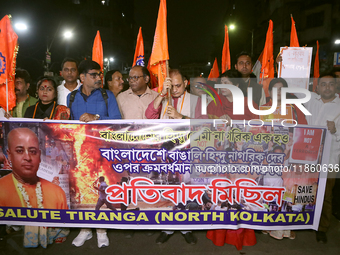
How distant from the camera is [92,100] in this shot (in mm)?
3047

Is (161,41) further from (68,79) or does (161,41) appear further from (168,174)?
(68,79)

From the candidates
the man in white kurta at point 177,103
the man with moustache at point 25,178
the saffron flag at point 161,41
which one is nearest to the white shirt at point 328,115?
the man in white kurta at point 177,103

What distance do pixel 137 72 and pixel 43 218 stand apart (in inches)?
87.6

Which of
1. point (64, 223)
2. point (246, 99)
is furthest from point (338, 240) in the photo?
point (64, 223)

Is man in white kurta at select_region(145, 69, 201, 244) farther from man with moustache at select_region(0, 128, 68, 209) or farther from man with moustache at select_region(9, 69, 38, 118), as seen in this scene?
man with moustache at select_region(9, 69, 38, 118)

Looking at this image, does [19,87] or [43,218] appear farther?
[19,87]

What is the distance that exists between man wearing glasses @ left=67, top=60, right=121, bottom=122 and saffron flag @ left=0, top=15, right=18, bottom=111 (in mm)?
794

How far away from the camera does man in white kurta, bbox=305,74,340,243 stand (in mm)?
3055

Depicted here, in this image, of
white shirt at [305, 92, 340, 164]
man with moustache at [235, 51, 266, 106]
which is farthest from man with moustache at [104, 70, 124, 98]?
white shirt at [305, 92, 340, 164]

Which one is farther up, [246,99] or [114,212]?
[246,99]

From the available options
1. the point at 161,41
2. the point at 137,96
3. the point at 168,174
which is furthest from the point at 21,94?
the point at 168,174

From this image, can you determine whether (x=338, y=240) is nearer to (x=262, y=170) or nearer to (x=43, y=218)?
(x=262, y=170)

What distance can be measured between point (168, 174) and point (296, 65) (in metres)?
3.87

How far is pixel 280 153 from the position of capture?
2.73m
